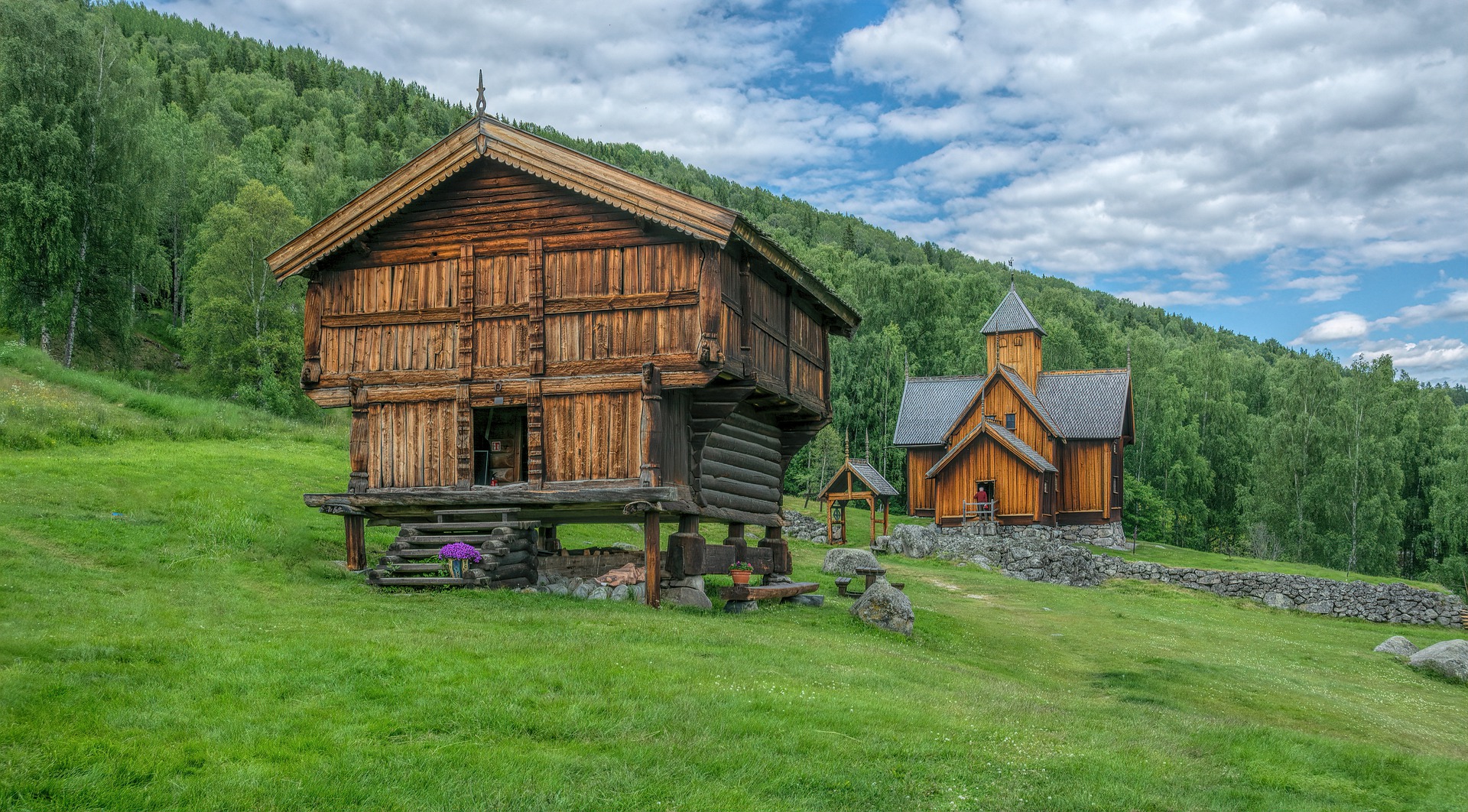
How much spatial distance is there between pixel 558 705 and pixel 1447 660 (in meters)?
25.7

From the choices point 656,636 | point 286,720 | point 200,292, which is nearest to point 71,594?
point 286,720

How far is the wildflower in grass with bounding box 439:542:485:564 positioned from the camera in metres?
20.0

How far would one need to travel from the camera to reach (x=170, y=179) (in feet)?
214

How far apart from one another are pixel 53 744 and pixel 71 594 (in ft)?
24.2

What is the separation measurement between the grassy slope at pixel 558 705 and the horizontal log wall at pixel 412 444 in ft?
7.81

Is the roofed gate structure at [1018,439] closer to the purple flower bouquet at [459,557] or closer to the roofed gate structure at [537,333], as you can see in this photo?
the roofed gate structure at [537,333]

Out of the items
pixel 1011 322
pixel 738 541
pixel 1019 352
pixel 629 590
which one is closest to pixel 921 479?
pixel 1019 352

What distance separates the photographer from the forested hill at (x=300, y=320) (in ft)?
159

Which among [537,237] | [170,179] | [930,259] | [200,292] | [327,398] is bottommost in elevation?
[327,398]

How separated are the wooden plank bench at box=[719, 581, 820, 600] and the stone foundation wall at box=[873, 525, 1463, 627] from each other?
23.4m

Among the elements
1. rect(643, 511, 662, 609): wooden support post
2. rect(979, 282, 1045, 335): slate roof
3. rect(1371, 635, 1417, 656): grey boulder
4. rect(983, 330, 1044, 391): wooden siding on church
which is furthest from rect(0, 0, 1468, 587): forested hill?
rect(1371, 635, 1417, 656): grey boulder

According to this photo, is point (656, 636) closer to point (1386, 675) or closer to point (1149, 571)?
point (1386, 675)

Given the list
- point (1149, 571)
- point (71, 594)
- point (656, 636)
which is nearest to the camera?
point (71, 594)

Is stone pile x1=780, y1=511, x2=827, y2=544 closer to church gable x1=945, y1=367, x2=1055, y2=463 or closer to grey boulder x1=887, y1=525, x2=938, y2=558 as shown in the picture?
grey boulder x1=887, y1=525, x2=938, y2=558
